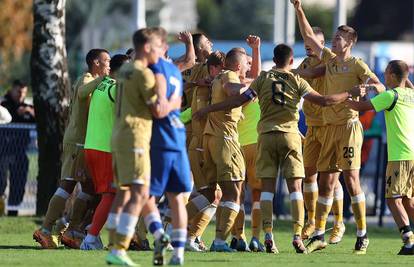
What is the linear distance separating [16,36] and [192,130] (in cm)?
3680

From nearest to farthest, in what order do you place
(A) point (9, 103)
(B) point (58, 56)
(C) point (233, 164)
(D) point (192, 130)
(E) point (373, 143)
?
(C) point (233, 164) → (D) point (192, 130) → (B) point (58, 56) → (A) point (9, 103) → (E) point (373, 143)

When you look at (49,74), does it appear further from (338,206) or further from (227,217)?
(227,217)

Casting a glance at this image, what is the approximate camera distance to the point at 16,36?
5331 cm

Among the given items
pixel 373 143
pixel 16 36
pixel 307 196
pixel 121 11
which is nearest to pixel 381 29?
pixel 121 11

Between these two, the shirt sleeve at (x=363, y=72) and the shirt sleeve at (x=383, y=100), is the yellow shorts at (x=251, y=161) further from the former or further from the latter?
the shirt sleeve at (x=383, y=100)

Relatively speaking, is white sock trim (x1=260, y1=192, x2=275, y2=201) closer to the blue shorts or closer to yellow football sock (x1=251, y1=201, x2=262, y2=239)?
yellow football sock (x1=251, y1=201, x2=262, y2=239)

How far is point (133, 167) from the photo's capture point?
13.3 metres

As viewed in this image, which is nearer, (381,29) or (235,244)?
(235,244)

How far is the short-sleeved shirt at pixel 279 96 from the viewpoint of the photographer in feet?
52.4

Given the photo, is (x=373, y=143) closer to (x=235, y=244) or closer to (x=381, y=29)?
(x=235, y=244)

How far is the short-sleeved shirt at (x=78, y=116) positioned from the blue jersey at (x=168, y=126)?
308 cm

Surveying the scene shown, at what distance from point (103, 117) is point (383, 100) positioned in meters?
3.19

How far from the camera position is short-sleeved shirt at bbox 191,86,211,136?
667 inches

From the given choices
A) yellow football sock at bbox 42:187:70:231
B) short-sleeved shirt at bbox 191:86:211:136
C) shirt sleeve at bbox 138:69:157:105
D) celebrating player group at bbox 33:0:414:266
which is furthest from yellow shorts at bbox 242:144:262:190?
shirt sleeve at bbox 138:69:157:105
